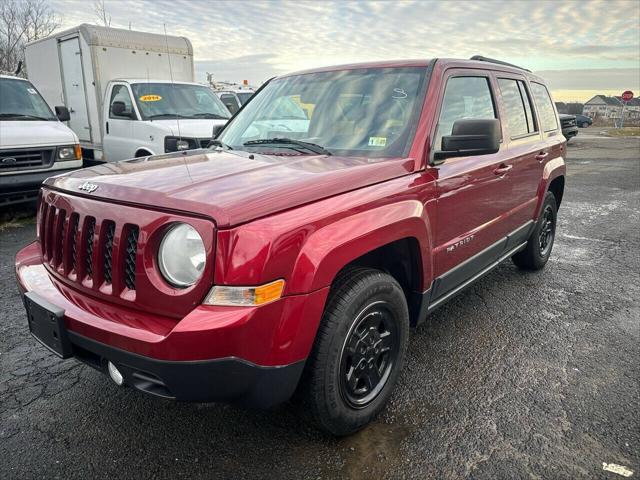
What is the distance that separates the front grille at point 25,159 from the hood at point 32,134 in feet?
0.29

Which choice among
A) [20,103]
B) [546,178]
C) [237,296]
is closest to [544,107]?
[546,178]

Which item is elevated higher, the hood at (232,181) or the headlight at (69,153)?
the hood at (232,181)

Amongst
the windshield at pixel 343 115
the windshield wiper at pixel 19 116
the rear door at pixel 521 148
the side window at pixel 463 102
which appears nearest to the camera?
the windshield at pixel 343 115

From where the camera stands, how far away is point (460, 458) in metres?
2.37

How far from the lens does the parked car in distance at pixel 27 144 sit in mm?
6367

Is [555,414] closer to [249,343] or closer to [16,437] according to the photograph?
[249,343]

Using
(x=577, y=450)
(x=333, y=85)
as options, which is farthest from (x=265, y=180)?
(x=577, y=450)

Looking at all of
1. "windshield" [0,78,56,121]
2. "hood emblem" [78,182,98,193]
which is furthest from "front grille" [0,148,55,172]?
"hood emblem" [78,182,98,193]

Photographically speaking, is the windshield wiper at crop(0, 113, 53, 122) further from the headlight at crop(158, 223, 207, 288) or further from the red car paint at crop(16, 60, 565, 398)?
the headlight at crop(158, 223, 207, 288)

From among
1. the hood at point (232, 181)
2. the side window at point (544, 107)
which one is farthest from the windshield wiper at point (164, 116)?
the side window at point (544, 107)

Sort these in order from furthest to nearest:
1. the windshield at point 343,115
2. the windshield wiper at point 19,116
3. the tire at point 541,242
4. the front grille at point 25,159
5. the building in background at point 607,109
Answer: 1. the building in background at point 607,109
2. the windshield wiper at point 19,116
3. the front grille at point 25,159
4. the tire at point 541,242
5. the windshield at point 343,115

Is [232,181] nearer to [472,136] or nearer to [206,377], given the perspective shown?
[206,377]

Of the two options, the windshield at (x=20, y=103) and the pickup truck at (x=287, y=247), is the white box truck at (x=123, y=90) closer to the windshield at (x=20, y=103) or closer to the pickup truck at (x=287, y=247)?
the windshield at (x=20, y=103)

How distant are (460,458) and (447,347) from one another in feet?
3.85
